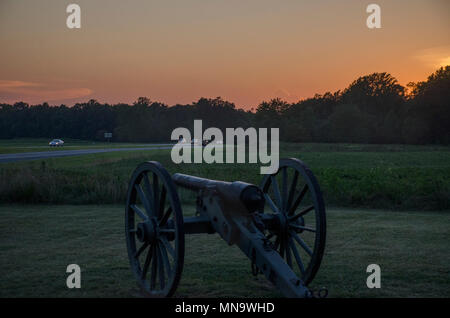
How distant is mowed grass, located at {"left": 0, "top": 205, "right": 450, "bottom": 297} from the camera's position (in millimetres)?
5723

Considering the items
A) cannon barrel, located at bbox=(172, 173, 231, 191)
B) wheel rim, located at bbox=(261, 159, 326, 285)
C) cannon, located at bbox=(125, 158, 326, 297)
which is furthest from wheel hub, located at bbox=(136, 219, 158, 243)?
wheel rim, located at bbox=(261, 159, 326, 285)

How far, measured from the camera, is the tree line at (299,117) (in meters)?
69.9

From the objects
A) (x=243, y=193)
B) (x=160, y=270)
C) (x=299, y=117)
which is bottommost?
(x=160, y=270)

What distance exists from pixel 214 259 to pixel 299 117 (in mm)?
87180

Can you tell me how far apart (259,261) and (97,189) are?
10.6 m

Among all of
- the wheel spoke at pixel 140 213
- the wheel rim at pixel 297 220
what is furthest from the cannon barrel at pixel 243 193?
the wheel spoke at pixel 140 213

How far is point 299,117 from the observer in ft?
303

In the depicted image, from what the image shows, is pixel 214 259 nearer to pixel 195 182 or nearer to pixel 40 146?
pixel 195 182

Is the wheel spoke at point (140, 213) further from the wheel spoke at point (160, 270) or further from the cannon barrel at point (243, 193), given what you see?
the cannon barrel at point (243, 193)

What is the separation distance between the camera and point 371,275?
606cm

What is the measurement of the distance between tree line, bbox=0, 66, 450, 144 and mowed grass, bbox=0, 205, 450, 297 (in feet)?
206

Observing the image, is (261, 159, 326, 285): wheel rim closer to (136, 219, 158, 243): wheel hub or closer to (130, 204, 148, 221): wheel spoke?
(136, 219, 158, 243): wheel hub

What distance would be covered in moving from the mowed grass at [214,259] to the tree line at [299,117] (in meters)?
62.9

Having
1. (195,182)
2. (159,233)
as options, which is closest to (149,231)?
(159,233)
